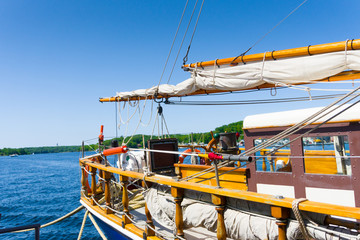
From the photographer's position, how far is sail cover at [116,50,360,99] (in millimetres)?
5123

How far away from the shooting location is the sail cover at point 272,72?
202 inches

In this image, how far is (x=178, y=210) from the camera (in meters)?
5.25

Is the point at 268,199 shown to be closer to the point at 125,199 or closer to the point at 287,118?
the point at 287,118

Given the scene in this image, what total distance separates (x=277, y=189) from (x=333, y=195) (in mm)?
976

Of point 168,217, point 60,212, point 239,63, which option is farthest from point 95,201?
point 60,212

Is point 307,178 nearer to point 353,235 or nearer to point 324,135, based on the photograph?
point 324,135

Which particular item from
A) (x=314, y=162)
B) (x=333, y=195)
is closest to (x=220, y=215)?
(x=333, y=195)

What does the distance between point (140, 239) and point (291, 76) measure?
4.81 m

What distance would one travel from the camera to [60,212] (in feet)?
66.0

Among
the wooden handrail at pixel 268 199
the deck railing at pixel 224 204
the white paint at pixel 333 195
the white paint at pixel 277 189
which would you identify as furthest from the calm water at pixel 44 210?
the white paint at pixel 333 195

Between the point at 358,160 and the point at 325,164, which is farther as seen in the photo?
the point at 325,164

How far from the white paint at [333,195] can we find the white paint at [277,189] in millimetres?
286

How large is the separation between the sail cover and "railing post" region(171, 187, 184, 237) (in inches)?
112

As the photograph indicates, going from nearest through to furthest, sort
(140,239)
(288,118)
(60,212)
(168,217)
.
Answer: (288,118)
(168,217)
(140,239)
(60,212)
